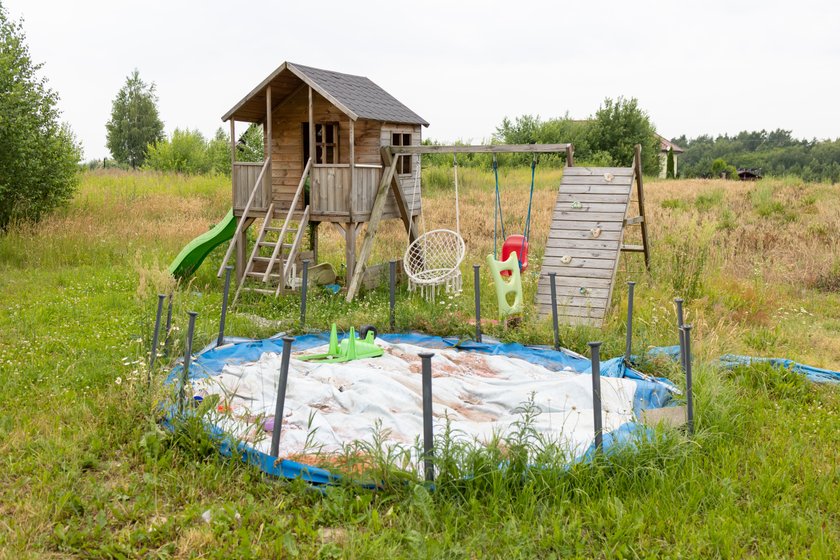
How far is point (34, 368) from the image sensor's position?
7.33 m

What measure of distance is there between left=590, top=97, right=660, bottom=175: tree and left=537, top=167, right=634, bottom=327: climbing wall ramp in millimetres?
29998

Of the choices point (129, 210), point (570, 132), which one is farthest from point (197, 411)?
point (570, 132)

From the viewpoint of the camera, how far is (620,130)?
39.8 meters

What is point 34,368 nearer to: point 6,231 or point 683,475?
point 683,475

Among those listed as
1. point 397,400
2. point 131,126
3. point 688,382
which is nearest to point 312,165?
point 397,400

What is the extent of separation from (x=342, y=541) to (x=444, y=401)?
225 centimetres

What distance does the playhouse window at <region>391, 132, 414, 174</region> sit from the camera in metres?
12.5

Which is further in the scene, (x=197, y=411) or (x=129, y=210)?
(x=129, y=210)

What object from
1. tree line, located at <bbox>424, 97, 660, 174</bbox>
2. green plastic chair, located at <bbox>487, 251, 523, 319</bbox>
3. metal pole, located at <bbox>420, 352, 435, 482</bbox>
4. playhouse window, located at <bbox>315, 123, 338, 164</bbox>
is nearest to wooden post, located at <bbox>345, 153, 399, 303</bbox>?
playhouse window, located at <bbox>315, 123, 338, 164</bbox>

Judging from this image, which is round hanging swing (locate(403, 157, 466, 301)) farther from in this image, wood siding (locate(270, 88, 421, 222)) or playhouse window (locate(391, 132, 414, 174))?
wood siding (locate(270, 88, 421, 222))

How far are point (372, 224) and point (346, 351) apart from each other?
430 cm

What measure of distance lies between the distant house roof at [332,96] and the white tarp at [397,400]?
5.06 metres

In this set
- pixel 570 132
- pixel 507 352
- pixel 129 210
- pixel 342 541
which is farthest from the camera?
pixel 570 132

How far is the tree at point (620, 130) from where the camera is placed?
39.7 m
